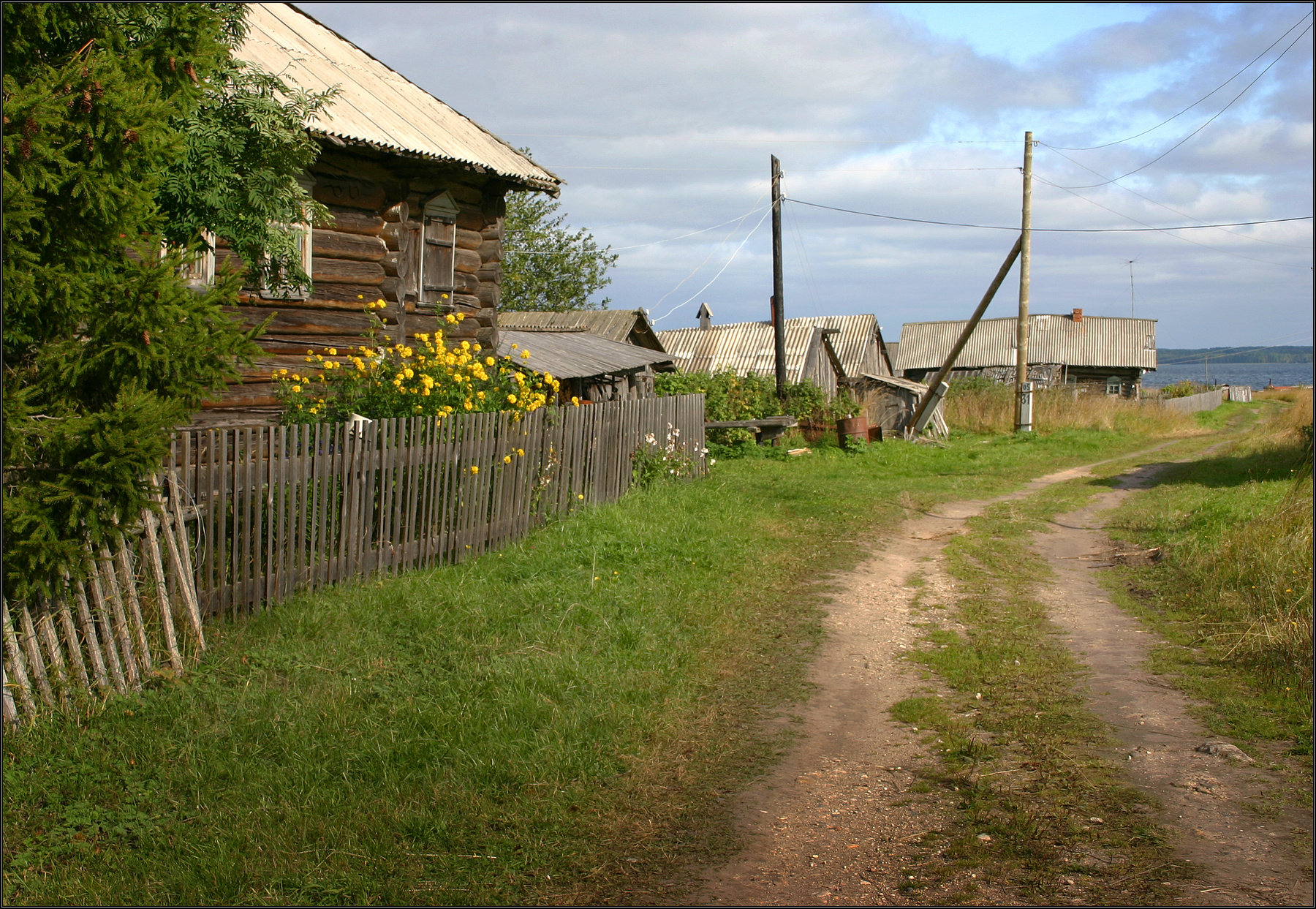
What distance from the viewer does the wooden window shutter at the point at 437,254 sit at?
38.3 ft

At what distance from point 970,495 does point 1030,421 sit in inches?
450

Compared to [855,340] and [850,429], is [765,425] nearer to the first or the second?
[850,429]

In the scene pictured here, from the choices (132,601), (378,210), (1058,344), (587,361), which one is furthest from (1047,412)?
(1058,344)

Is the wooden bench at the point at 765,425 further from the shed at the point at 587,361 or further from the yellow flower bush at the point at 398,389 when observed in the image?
the yellow flower bush at the point at 398,389

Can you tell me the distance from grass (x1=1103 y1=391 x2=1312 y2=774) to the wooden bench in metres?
9.30

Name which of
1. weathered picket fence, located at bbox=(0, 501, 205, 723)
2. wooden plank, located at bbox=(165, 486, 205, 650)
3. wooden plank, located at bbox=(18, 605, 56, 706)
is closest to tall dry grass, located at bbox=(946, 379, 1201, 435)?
wooden plank, located at bbox=(165, 486, 205, 650)

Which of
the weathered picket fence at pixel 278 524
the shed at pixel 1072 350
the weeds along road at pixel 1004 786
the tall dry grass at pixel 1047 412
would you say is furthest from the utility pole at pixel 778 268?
the shed at pixel 1072 350

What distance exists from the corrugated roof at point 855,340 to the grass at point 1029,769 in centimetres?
2603

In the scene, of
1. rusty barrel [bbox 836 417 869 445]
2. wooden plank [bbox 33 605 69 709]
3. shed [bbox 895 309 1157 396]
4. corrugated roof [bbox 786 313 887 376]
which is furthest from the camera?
shed [bbox 895 309 1157 396]

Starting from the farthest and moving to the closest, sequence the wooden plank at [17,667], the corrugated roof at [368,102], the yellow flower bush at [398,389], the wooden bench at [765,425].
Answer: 1. the wooden bench at [765,425]
2. the corrugated roof at [368,102]
3. the yellow flower bush at [398,389]
4. the wooden plank at [17,667]

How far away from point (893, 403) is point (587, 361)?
1191 centimetres

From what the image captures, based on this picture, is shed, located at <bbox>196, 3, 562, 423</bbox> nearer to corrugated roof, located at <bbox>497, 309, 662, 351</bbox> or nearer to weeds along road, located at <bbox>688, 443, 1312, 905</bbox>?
weeds along road, located at <bbox>688, 443, 1312, 905</bbox>

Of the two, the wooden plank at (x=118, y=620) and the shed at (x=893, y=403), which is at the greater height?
the shed at (x=893, y=403)

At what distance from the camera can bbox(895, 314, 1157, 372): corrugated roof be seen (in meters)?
50.0
